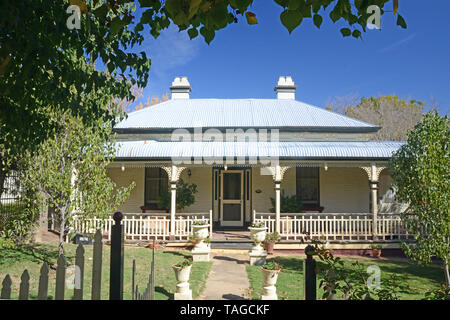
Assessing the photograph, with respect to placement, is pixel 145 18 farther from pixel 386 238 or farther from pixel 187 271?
pixel 386 238

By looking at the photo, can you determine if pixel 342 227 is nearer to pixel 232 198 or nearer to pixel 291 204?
pixel 291 204

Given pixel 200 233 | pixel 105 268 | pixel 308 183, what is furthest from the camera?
pixel 308 183

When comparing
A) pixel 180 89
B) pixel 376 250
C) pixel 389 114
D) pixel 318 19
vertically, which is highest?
pixel 389 114

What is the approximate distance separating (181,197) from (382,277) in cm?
915

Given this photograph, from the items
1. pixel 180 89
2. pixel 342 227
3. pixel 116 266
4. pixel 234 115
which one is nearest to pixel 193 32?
pixel 116 266

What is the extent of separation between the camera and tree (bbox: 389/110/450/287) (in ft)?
26.1

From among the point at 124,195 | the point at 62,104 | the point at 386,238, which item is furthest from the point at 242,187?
the point at 62,104

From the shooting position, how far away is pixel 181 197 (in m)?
15.4

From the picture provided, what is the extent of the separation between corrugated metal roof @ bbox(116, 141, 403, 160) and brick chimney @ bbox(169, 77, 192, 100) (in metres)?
6.72

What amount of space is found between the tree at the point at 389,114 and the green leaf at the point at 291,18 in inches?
1623

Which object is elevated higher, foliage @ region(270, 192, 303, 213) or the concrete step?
foliage @ region(270, 192, 303, 213)

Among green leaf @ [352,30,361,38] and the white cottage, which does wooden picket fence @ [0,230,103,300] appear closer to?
green leaf @ [352,30,361,38]

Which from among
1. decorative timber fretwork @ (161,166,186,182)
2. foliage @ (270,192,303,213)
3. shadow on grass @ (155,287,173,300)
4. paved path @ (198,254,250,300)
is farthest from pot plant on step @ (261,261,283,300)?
foliage @ (270,192,303,213)

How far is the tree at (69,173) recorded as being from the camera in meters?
8.15
